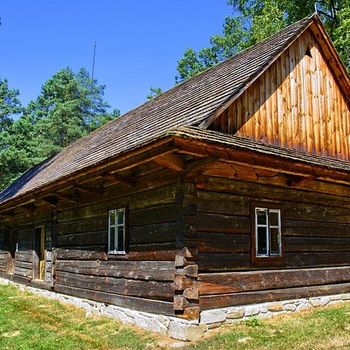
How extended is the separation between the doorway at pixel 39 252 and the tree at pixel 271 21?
45.4 ft

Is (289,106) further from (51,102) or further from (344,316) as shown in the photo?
(51,102)

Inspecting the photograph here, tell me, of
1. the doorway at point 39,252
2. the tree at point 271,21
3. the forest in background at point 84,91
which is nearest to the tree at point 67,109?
the forest in background at point 84,91

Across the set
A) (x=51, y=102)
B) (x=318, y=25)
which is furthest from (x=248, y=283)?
(x=51, y=102)

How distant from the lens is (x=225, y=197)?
26.7 feet

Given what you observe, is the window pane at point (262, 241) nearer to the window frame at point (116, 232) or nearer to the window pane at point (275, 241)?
the window pane at point (275, 241)

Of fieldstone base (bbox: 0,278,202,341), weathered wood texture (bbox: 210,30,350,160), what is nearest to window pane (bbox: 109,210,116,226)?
fieldstone base (bbox: 0,278,202,341)

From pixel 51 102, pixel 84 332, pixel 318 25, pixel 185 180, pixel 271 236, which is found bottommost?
pixel 84 332

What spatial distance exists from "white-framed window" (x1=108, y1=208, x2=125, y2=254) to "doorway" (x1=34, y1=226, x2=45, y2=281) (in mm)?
5120

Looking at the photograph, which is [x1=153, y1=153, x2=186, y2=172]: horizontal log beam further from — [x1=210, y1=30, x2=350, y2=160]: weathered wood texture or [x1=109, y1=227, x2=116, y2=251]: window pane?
[x1=109, y1=227, x2=116, y2=251]: window pane

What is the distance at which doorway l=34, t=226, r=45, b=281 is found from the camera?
14.0m

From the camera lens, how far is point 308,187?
972 cm

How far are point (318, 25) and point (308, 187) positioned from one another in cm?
398

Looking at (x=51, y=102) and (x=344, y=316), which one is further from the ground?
(x=51, y=102)

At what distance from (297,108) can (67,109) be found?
122 ft
